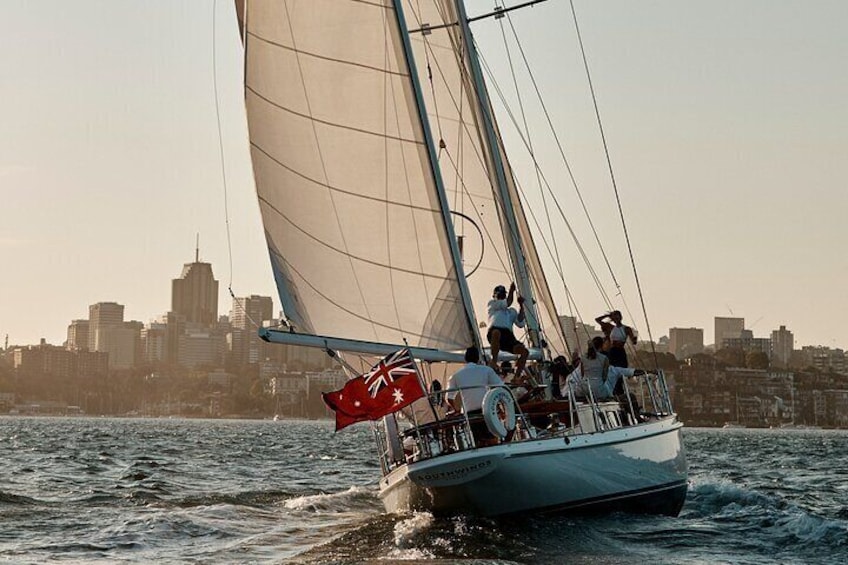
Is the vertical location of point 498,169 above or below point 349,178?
above

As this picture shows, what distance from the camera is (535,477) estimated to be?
1736 centimetres

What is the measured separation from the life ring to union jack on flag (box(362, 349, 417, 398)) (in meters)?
0.88

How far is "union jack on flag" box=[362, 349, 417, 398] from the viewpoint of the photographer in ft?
56.3

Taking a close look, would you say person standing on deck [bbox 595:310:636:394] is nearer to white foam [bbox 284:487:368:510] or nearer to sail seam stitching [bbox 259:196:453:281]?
sail seam stitching [bbox 259:196:453:281]

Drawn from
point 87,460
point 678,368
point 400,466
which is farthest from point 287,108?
point 678,368

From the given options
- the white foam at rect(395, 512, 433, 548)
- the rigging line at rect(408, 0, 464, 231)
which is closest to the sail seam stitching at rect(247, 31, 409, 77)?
the rigging line at rect(408, 0, 464, 231)

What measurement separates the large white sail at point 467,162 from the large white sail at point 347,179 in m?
4.51

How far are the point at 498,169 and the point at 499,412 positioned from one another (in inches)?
254

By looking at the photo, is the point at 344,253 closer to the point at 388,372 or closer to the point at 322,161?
the point at 322,161

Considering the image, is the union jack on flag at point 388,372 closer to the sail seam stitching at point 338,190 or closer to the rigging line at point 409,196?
the rigging line at point 409,196

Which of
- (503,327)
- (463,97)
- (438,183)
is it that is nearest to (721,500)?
(463,97)

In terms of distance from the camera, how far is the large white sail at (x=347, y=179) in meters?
18.3

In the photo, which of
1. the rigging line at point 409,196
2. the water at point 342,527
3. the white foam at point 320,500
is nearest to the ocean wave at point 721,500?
the water at point 342,527

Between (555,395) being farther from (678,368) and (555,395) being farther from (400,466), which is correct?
(678,368)
